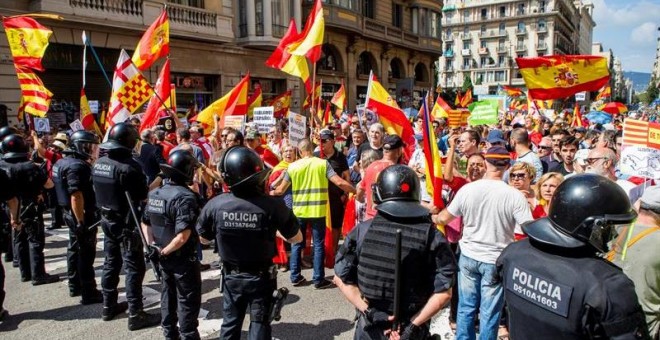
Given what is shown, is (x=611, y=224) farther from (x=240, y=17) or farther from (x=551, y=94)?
(x=240, y=17)

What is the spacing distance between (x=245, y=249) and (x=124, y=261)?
1897mm

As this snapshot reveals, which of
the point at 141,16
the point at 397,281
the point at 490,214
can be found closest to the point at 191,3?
the point at 141,16

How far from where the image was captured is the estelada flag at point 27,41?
29.3ft

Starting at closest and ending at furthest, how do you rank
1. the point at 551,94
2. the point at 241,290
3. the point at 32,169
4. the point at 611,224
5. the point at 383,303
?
the point at 611,224 → the point at 383,303 → the point at 241,290 → the point at 32,169 → the point at 551,94

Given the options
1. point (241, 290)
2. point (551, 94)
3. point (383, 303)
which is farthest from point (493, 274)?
point (551, 94)

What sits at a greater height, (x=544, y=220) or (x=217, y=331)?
(x=544, y=220)

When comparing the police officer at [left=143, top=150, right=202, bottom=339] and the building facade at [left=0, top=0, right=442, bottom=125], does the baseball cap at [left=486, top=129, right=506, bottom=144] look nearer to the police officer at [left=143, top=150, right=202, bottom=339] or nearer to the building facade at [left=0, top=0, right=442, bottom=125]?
the police officer at [left=143, top=150, right=202, bottom=339]

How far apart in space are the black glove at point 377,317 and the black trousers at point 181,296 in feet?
6.48

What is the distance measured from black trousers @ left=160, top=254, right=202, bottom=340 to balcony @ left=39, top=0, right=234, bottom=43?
1238 centimetres

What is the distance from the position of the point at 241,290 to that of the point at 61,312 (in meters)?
2.99

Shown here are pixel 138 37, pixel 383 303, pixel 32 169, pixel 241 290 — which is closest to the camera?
pixel 383 303

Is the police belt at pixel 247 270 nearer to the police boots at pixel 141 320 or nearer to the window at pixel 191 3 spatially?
the police boots at pixel 141 320

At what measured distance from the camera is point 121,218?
189 inches

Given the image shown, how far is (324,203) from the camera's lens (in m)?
5.82
